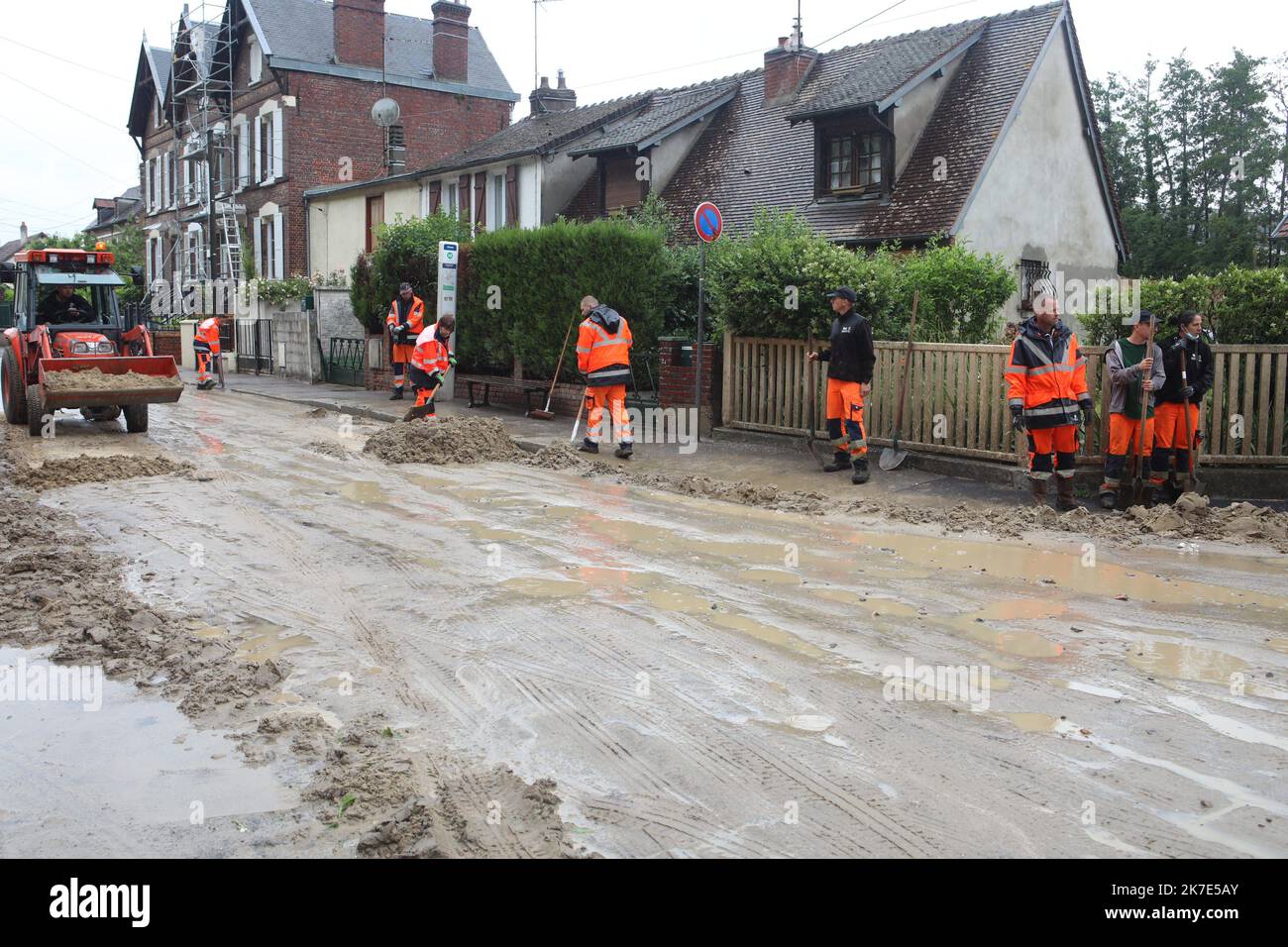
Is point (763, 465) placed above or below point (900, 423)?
below

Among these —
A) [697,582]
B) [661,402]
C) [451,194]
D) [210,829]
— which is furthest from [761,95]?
[210,829]

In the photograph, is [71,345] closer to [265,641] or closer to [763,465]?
[763,465]

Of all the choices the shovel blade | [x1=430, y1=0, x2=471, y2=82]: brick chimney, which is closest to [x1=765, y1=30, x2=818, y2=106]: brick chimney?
[x1=430, y1=0, x2=471, y2=82]: brick chimney

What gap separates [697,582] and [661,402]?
8282 mm

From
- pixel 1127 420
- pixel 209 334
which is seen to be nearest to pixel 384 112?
pixel 209 334

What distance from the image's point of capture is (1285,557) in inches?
345

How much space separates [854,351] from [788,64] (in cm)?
1732

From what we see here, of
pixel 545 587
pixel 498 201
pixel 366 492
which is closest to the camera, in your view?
pixel 545 587

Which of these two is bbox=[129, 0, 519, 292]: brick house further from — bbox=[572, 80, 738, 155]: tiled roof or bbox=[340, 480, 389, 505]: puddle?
bbox=[340, 480, 389, 505]: puddle

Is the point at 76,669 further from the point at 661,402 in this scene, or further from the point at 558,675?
the point at 661,402

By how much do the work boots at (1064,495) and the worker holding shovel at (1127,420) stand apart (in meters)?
0.35

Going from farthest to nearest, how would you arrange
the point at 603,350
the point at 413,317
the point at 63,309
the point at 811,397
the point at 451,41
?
the point at 451,41
the point at 413,317
the point at 63,309
the point at 603,350
the point at 811,397

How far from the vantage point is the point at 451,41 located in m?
40.6
